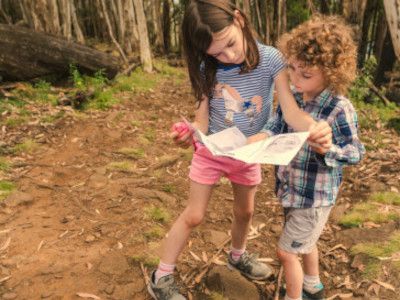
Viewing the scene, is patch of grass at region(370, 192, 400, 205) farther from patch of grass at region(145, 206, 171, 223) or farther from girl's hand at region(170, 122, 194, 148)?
girl's hand at region(170, 122, 194, 148)

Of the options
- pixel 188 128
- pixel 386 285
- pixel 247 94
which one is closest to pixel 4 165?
pixel 188 128

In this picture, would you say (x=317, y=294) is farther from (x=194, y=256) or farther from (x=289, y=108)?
(x=289, y=108)

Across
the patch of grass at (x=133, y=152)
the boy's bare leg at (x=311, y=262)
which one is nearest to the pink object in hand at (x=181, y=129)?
the boy's bare leg at (x=311, y=262)

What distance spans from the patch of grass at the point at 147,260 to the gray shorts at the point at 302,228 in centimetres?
114

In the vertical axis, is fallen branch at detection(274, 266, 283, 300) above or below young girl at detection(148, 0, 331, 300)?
below

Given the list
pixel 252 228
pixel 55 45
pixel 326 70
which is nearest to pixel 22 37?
pixel 55 45

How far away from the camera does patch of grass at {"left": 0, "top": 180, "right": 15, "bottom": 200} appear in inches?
152

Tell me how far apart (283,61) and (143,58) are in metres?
8.15

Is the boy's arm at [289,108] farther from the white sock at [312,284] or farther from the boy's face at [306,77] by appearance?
the white sock at [312,284]

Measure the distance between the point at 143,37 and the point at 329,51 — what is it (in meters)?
8.41

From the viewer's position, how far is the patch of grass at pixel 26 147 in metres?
4.89

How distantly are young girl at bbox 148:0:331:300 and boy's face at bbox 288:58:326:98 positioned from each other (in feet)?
0.39

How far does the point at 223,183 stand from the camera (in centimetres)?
453

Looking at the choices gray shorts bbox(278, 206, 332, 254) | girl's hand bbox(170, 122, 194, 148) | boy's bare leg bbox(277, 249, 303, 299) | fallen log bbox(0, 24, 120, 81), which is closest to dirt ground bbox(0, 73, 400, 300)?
boy's bare leg bbox(277, 249, 303, 299)
